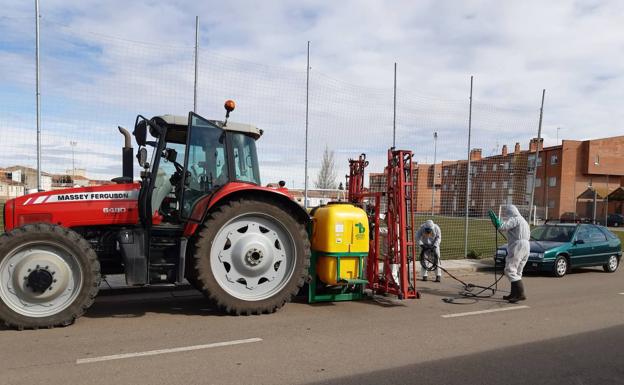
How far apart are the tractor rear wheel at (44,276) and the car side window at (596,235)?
11.7 meters

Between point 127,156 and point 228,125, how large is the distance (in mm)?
1368

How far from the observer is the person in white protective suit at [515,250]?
793cm

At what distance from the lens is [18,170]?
8.55 metres

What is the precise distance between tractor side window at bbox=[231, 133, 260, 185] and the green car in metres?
6.87

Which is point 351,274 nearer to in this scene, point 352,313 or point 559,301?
point 352,313

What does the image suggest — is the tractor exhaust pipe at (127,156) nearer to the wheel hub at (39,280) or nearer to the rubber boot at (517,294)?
the wheel hub at (39,280)

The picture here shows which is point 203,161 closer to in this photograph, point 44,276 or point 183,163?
point 183,163

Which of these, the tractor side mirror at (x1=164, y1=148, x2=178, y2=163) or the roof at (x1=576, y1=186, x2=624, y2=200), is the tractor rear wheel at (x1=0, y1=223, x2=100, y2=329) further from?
the roof at (x1=576, y1=186, x2=624, y2=200)

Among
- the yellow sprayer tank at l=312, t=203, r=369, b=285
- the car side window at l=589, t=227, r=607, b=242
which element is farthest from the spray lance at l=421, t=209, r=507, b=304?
the car side window at l=589, t=227, r=607, b=242

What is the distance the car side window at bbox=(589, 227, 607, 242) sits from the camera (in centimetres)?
1232

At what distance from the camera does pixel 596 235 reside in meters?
12.5

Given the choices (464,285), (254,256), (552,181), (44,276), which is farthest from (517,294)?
(552,181)

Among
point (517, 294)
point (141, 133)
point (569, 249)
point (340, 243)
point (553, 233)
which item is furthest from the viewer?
point (553, 233)

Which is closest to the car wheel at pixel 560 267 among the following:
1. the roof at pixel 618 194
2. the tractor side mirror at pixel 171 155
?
the tractor side mirror at pixel 171 155
